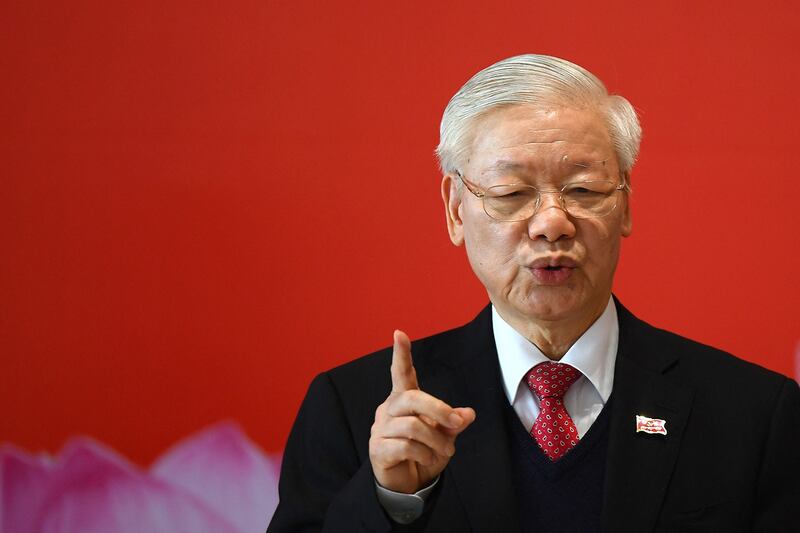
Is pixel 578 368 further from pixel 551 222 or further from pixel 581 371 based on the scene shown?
pixel 551 222

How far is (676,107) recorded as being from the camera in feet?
8.38

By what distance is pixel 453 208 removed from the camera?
179cm

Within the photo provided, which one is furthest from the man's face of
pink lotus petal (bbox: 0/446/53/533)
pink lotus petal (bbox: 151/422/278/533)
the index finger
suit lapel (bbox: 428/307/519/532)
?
pink lotus petal (bbox: 0/446/53/533)

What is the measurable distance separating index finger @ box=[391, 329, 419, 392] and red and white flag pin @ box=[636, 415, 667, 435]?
386 mm

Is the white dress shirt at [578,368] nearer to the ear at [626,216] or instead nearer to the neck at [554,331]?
the neck at [554,331]

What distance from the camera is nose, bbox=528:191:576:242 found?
1589 mm

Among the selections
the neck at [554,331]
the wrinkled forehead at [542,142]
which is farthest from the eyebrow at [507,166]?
the neck at [554,331]

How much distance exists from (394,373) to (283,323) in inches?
44.6

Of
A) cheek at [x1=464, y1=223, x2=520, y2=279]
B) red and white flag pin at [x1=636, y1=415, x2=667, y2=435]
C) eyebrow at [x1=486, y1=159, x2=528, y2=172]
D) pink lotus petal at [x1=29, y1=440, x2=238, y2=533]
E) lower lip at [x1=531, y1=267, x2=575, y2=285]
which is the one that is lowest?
pink lotus petal at [x1=29, y1=440, x2=238, y2=533]

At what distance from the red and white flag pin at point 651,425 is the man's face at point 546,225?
0.60 feet

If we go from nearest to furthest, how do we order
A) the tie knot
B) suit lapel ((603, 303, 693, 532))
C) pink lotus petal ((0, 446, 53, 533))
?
suit lapel ((603, 303, 693, 532)) → the tie knot → pink lotus petal ((0, 446, 53, 533))

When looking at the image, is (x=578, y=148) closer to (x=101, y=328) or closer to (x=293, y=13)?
(x=293, y=13)

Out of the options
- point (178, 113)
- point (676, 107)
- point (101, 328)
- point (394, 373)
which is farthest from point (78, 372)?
point (676, 107)

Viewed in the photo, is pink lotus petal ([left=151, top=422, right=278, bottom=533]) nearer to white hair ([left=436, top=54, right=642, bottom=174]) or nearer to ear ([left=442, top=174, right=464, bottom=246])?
ear ([left=442, top=174, right=464, bottom=246])
